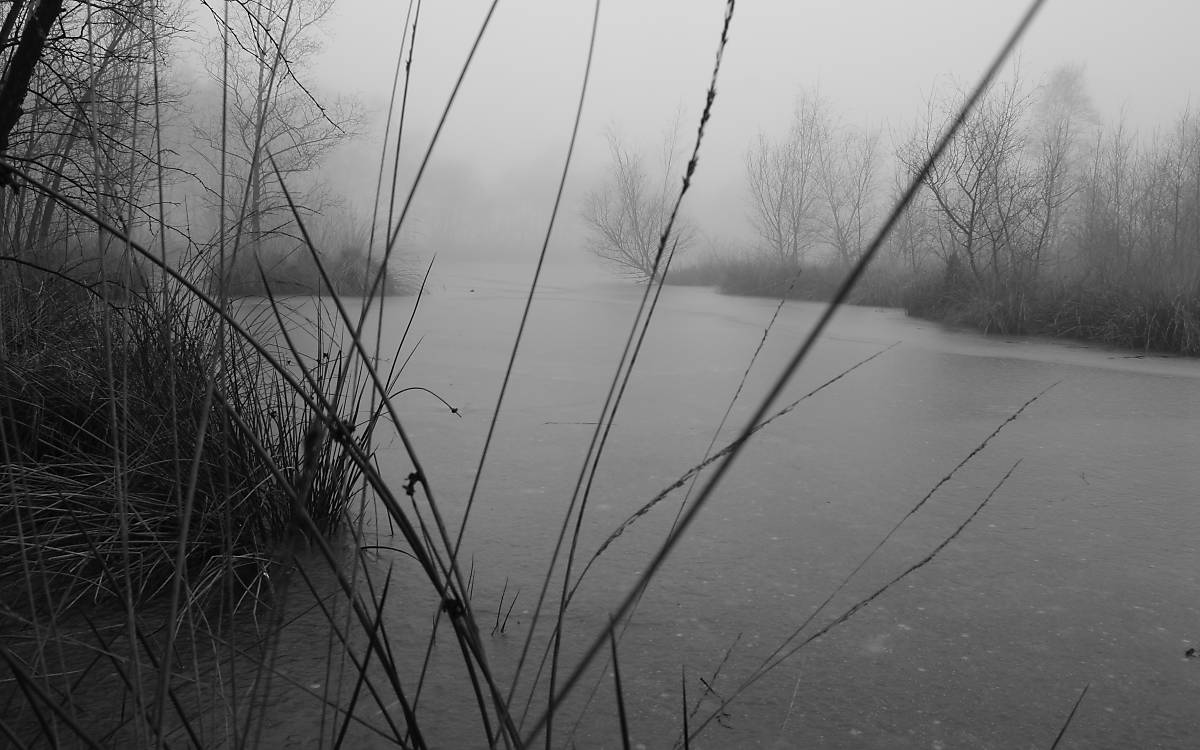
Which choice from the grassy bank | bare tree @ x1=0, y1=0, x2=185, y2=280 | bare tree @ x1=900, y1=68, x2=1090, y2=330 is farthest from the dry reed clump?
bare tree @ x1=900, y1=68, x2=1090, y2=330

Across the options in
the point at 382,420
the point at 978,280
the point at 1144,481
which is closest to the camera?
the point at 1144,481

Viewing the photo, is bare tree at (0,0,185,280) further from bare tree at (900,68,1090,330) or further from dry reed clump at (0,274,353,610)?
bare tree at (900,68,1090,330)

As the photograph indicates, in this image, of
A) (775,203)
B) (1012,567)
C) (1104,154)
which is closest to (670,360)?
(1012,567)

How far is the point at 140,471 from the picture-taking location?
112cm

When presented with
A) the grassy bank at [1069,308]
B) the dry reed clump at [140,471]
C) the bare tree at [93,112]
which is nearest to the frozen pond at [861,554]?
the dry reed clump at [140,471]

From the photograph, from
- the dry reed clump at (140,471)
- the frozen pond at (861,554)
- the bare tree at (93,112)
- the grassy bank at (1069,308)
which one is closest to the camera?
the bare tree at (93,112)

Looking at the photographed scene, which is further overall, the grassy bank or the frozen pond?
the grassy bank

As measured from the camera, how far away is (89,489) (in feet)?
3.76

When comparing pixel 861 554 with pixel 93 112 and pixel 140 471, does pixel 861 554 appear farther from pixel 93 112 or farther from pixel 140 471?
pixel 93 112

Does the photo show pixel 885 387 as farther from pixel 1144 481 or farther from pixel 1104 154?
pixel 1104 154

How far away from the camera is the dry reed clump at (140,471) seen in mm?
1071

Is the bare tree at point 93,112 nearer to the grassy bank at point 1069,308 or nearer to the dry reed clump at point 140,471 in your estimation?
the dry reed clump at point 140,471

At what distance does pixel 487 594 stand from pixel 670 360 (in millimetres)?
2599

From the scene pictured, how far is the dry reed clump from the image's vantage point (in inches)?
42.2
